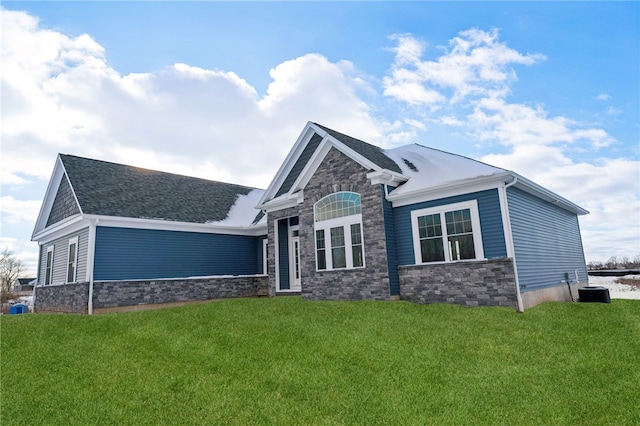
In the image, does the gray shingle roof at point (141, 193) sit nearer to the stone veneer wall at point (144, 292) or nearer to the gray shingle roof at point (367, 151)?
the stone veneer wall at point (144, 292)

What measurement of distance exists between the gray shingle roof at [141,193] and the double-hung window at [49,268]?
4.77 m

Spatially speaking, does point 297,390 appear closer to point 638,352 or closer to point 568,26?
point 638,352

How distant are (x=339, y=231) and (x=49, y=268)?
594 inches

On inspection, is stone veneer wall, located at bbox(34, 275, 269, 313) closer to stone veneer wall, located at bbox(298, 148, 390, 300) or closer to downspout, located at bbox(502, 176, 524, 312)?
stone veneer wall, located at bbox(298, 148, 390, 300)

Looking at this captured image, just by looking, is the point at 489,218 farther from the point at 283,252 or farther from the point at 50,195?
the point at 50,195

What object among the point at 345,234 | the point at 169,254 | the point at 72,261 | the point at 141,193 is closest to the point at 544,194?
the point at 345,234

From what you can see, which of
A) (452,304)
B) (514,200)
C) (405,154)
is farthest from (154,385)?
(405,154)

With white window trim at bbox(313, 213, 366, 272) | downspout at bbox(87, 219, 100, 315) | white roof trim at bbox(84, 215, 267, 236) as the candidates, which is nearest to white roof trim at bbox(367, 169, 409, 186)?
white window trim at bbox(313, 213, 366, 272)

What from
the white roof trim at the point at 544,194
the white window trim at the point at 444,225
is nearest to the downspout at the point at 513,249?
the white roof trim at the point at 544,194

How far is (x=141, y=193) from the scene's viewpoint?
17.9 m

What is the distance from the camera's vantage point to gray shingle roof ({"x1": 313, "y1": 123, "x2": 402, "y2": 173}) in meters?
13.5

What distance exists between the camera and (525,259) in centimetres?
1134

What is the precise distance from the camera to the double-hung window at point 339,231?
1334cm

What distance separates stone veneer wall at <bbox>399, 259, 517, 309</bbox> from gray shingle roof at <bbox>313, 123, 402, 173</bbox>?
12.2 ft
